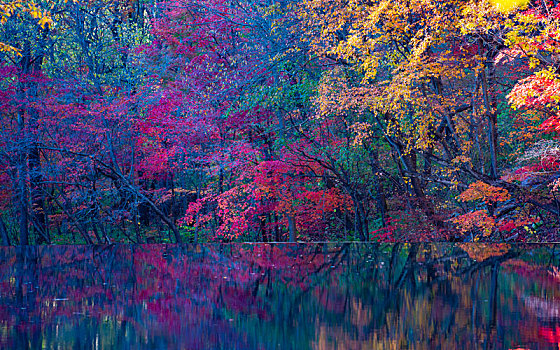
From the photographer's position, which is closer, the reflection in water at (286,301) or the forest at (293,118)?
the reflection in water at (286,301)

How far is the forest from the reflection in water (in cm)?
521

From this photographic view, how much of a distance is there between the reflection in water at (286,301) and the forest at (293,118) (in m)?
5.21

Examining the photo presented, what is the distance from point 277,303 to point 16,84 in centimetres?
1330

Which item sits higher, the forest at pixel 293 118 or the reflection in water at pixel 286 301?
the forest at pixel 293 118

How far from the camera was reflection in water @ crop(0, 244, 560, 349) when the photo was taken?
1.78 meters

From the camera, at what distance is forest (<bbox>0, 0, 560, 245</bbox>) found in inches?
361

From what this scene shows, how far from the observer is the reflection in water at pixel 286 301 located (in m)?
1.78

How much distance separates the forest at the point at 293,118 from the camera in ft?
30.1

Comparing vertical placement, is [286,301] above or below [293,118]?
below

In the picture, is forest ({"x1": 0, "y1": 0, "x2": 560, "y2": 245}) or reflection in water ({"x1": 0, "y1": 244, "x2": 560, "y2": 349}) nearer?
reflection in water ({"x1": 0, "y1": 244, "x2": 560, "y2": 349})

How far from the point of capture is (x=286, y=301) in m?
2.47

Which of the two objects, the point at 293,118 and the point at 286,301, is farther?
the point at 293,118

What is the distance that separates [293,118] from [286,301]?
10.3 metres

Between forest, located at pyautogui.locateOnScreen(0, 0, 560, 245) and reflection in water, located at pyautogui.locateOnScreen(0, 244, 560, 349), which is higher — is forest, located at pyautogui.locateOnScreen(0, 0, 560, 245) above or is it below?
above
